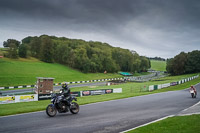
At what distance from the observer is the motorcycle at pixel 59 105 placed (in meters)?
11.2

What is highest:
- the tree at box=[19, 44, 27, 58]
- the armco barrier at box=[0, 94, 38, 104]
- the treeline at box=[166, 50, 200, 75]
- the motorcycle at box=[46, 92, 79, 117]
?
the tree at box=[19, 44, 27, 58]

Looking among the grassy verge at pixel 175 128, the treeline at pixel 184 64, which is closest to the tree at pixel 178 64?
the treeline at pixel 184 64

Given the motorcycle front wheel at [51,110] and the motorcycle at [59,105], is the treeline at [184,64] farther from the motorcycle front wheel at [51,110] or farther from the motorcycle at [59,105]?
the motorcycle front wheel at [51,110]

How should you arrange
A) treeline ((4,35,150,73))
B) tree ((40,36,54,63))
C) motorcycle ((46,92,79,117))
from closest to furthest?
motorcycle ((46,92,79,117)) → treeline ((4,35,150,73)) → tree ((40,36,54,63))

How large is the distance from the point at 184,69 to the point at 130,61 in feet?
108

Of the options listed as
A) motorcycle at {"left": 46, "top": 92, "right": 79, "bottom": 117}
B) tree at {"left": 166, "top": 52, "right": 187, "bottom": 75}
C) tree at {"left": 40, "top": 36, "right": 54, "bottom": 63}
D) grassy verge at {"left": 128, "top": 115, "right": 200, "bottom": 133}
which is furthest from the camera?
tree at {"left": 166, "top": 52, "right": 187, "bottom": 75}

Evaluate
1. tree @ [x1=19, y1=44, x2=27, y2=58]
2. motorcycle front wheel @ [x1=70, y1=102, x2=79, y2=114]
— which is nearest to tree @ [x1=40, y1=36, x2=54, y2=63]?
tree @ [x1=19, y1=44, x2=27, y2=58]

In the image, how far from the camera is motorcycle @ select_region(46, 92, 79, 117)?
1116cm

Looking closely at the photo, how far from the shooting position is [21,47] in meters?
74.1

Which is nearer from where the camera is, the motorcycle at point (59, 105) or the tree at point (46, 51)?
the motorcycle at point (59, 105)

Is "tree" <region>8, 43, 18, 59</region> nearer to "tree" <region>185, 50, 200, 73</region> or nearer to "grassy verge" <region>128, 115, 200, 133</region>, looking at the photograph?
"grassy verge" <region>128, 115, 200, 133</region>

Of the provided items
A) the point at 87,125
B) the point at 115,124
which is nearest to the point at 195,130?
the point at 115,124

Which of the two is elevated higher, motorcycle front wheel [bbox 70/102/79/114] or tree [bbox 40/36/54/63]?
tree [bbox 40/36/54/63]

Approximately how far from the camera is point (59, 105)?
11477mm
